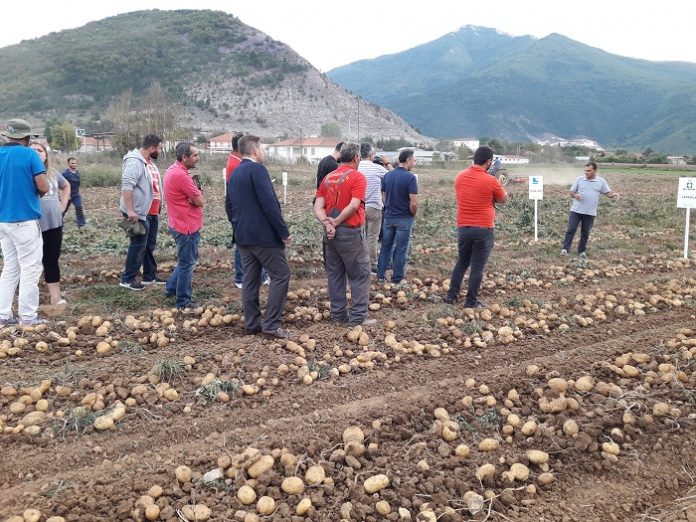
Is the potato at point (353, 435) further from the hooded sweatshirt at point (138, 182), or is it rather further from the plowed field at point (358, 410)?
the hooded sweatshirt at point (138, 182)

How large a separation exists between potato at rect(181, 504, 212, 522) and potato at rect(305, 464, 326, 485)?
0.53m

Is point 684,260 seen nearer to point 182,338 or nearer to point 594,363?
point 594,363

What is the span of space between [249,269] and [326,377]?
136cm

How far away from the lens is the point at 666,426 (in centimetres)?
345

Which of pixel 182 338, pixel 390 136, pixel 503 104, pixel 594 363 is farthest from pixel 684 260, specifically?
pixel 503 104

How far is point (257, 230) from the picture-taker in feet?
15.5

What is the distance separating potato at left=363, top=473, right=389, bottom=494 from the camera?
9.22ft

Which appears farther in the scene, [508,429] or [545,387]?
[545,387]

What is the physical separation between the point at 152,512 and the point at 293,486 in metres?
0.70

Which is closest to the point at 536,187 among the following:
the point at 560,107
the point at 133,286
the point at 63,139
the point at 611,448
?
the point at 133,286

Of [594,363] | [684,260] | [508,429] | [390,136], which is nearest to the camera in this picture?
[508,429]

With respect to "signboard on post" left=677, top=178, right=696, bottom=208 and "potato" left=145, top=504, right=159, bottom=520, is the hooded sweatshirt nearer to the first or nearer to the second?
"potato" left=145, top=504, right=159, bottom=520

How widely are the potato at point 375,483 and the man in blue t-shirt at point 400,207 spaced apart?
4052mm

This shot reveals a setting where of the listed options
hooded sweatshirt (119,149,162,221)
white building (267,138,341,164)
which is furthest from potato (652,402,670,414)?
white building (267,138,341,164)
